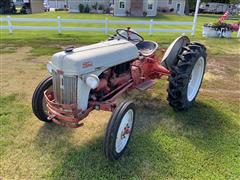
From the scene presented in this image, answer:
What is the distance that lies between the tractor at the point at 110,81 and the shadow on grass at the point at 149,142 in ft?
0.58

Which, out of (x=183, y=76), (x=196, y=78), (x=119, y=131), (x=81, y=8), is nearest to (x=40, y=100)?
(x=119, y=131)

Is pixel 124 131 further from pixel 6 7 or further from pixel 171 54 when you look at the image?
pixel 6 7

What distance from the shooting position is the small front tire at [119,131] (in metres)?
2.77

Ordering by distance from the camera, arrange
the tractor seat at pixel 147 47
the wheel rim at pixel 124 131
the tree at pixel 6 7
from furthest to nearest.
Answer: the tree at pixel 6 7 < the tractor seat at pixel 147 47 < the wheel rim at pixel 124 131

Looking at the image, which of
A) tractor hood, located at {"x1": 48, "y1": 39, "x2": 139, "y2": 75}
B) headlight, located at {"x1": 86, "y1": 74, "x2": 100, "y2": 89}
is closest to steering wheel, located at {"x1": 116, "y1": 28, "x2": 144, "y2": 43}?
tractor hood, located at {"x1": 48, "y1": 39, "x2": 139, "y2": 75}

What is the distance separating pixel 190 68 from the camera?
13.1ft

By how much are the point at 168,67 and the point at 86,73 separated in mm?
1913

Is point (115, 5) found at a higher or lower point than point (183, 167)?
higher

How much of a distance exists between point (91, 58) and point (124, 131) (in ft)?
3.19

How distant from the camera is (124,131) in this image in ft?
10.2

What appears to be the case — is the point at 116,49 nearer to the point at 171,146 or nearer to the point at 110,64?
the point at 110,64

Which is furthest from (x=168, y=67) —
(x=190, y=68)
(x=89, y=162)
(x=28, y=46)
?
(x=28, y=46)

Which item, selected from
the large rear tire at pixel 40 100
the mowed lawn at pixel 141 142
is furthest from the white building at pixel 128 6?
the large rear tire at pixel 40 100

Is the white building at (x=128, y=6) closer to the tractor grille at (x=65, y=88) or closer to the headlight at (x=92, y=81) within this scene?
the tractor grille at (x=65, y=88)
